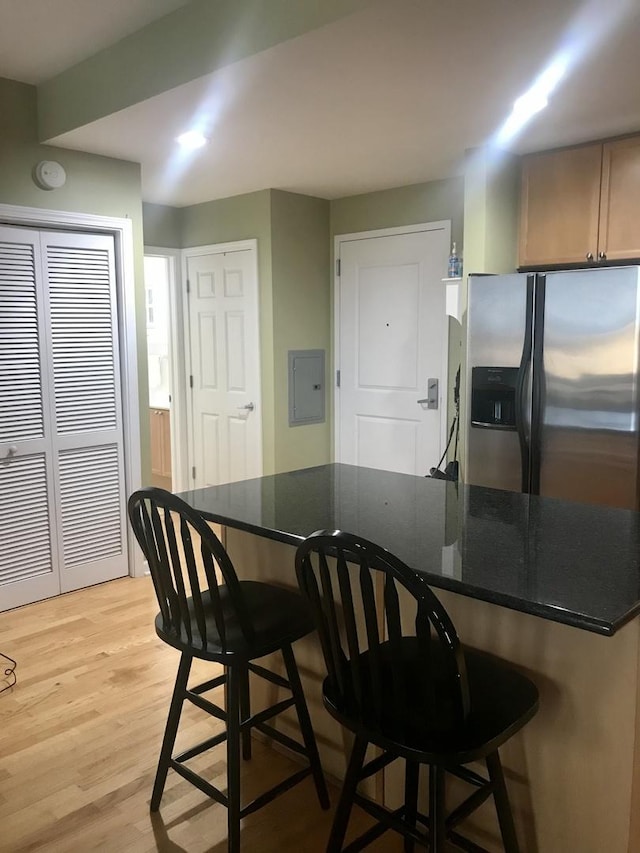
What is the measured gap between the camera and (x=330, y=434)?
5.10 metres

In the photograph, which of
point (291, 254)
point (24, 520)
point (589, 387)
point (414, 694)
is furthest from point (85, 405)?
point (414, 694)

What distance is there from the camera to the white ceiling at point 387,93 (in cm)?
214

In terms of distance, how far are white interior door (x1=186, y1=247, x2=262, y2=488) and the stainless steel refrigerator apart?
1.80 meters

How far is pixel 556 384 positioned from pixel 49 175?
266 centimetres

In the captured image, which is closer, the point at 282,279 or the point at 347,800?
the point at 347,800

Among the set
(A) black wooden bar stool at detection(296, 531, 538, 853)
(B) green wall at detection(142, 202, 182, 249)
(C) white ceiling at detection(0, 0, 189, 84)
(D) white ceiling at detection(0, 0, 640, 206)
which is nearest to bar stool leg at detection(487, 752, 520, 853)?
(A) black wooden bar stool at detection(296, 531, 538, 853)

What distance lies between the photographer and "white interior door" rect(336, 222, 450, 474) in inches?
173

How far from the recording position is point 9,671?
9.80 feet

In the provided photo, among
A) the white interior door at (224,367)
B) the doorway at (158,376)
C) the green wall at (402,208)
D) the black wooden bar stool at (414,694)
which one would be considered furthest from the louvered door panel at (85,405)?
the black wooden bar stool at (414,694)

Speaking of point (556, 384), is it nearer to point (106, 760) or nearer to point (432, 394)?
point (432, 394)

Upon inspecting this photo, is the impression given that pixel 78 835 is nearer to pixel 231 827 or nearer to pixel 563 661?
pixel 231 827

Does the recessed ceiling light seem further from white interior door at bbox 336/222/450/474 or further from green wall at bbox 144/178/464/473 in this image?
white interior door at bbox 336/222/450/474

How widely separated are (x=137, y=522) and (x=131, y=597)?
202 centimetres

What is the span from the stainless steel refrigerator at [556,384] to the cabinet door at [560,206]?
0.38 metres
